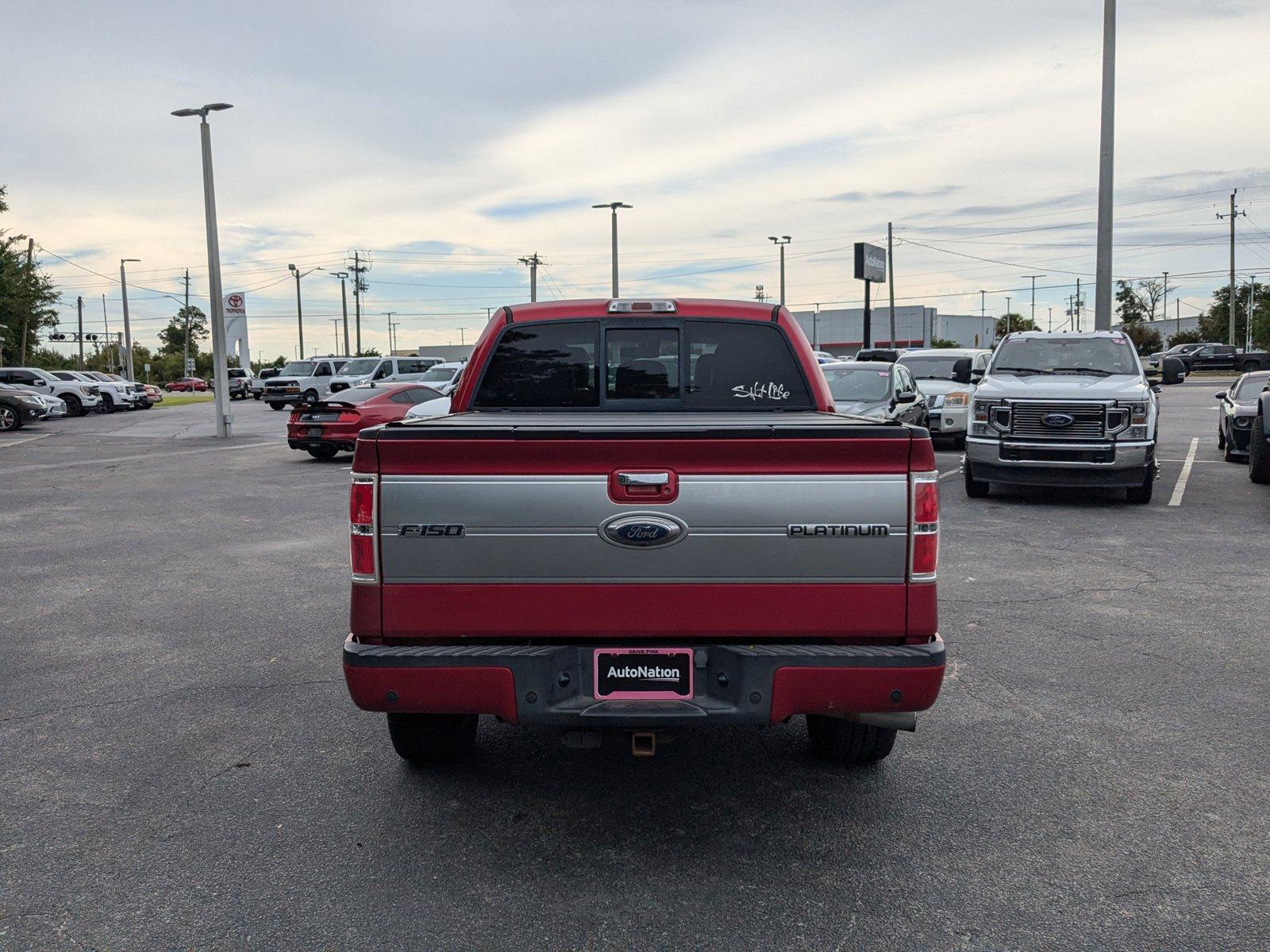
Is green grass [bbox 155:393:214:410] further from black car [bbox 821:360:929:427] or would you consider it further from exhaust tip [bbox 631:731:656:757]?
exhaust tip [bbox 631:731:656:757]

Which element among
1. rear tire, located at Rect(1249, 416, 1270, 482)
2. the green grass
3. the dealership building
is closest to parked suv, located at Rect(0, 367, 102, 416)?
the green grass

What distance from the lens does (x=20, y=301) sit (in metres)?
54.2

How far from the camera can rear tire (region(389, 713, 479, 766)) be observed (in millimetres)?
4234

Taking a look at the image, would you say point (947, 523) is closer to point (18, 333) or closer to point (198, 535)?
point (198, 535)

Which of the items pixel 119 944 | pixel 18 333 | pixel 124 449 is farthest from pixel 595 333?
pixel 18 333

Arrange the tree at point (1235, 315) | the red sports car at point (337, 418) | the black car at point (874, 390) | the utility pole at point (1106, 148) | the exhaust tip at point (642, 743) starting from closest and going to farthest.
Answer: the exhaust tip at point (642, 743) < the black car at point (874, 390) < the red sports car at point (337, 418) < the utility pole at point (1106, 148) < the tree at point (1235, 315)

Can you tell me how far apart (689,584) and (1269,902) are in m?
2.03

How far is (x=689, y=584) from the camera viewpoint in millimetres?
3408

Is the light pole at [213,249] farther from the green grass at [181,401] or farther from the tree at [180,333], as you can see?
the tree at [180,333]

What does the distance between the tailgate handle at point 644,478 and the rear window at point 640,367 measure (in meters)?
1.93

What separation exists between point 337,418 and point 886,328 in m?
123

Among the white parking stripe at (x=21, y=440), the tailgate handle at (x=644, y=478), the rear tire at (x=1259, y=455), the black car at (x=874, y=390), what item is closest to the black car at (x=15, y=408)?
the white parking stripe at (x=21, y=440)

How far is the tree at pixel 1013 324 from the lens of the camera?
145m

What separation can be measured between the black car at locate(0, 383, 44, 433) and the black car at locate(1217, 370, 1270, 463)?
29829 mm
